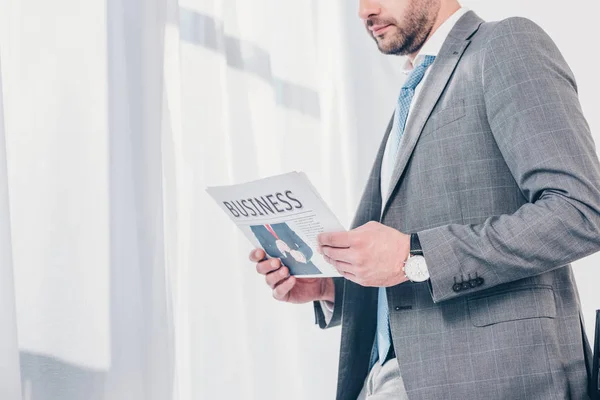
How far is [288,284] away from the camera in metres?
1.33

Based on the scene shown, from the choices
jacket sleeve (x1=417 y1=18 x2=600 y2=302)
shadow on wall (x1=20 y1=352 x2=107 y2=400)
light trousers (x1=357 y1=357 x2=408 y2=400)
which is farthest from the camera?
shadow on wall (x1=20 y1=352 x2=107 y2=400)

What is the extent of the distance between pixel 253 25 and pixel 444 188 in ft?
3.24

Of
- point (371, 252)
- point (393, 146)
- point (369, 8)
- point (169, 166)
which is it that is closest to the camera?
point (371, 252)

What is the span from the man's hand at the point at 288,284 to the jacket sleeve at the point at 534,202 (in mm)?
334

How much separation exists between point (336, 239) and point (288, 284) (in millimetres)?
324

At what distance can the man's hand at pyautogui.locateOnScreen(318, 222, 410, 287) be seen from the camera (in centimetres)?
102

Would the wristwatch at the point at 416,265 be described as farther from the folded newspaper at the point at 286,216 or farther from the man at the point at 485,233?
the folded newspaper at the point at 286,216

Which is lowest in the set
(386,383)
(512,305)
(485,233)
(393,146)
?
(386,383)

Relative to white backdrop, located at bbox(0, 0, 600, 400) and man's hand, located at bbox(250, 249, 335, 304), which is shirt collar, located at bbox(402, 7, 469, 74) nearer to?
man's hand, located at bbox(250, 249, 335, 304)

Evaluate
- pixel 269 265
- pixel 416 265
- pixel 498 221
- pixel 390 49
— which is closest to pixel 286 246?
pixel 269 265

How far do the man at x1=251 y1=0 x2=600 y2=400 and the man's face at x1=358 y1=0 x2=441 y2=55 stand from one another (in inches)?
5.5

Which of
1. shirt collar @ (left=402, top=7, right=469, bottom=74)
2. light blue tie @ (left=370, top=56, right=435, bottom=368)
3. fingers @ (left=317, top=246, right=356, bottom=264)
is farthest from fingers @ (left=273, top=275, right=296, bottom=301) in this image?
shirt collar @ (left=402, top=7, right=469, bottom=74)

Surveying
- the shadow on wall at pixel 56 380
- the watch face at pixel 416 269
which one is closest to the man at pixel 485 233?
the watch face at pixel 416 269

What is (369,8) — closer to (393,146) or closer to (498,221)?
(393,146)
